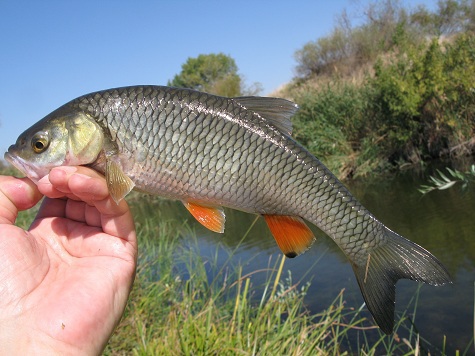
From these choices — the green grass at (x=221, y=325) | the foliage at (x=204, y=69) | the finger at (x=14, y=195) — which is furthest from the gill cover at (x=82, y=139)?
the foliage at (x=204, y=69)

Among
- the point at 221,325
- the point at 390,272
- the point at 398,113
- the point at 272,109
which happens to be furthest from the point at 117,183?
the point at 398,113

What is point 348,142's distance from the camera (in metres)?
20.8

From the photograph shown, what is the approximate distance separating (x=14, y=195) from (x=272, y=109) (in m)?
1.53

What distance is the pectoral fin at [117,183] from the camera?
2.31 m

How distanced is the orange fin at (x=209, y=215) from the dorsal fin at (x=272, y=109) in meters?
0.60

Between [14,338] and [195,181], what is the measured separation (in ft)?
3.74

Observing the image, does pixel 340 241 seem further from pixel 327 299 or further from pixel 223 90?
pixel 223 90

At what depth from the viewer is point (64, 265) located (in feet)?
8.36

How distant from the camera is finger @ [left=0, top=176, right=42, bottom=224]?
245cm

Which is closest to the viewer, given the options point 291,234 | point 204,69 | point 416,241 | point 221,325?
point 291,234

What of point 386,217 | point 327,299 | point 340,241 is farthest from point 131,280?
point 386,217

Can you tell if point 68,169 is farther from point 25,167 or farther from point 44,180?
point 25,167

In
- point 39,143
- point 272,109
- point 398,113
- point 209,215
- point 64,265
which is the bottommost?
point 64,265

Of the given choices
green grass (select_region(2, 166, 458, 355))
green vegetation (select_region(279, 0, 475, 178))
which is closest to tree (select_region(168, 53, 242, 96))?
green vegetation (select_region(279, 0, 475, 178))
